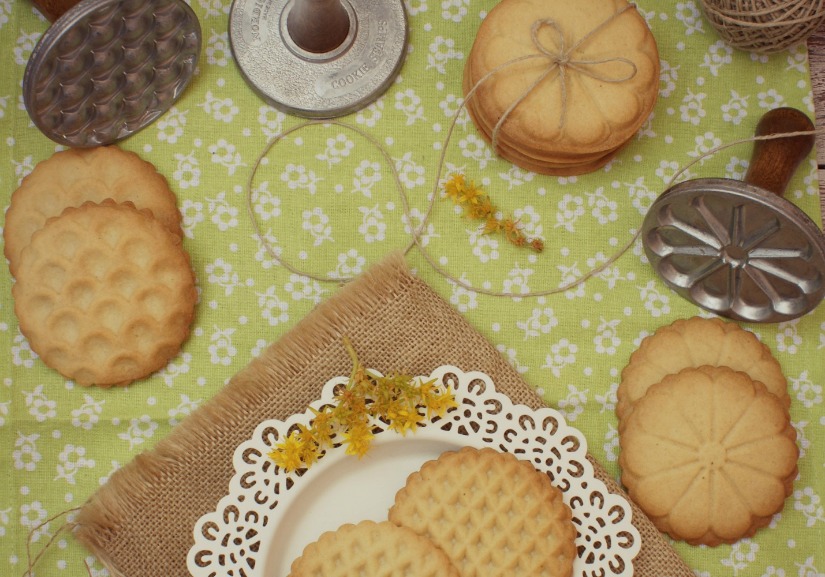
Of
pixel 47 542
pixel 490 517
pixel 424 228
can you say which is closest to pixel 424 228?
pixel 424 228

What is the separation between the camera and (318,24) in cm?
104

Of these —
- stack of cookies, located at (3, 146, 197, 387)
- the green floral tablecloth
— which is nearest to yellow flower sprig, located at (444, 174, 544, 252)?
the green floral tablecloth

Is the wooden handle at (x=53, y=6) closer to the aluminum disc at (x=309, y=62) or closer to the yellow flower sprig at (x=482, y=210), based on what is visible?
the aluminum disc at (x=309, y=62)

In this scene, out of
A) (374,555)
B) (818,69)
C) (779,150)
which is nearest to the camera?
(374,555)

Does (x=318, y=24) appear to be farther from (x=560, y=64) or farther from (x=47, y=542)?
(x=47, y=542)

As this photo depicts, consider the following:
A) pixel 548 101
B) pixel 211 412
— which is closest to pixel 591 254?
pixel 548 101

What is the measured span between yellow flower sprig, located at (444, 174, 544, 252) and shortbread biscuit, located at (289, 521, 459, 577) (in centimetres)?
39

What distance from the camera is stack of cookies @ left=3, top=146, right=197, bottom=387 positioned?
3.29 feet

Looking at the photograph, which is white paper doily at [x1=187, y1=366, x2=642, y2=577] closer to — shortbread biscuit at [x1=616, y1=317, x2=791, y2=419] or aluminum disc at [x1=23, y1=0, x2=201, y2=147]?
shortbread biscuit at [x1=616, y1=317, x2=791, y2=419]

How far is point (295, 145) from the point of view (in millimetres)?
1111

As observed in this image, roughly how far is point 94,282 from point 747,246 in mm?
777

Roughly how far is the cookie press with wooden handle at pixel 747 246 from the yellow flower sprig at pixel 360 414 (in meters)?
0.34

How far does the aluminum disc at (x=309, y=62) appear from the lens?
1.10 m

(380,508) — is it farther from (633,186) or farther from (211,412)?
(633,186)
